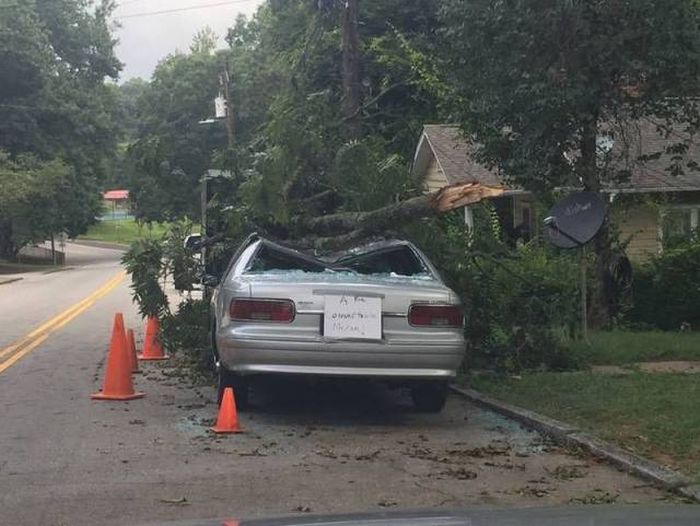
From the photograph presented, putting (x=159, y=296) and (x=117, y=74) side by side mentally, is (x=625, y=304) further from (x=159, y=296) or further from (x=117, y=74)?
(x=117, y=74)

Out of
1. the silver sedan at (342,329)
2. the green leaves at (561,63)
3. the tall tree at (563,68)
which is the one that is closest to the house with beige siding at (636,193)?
the tall tree at (563,68)

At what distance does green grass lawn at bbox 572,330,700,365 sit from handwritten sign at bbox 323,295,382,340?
3.90m

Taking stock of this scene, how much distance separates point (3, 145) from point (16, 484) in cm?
4830

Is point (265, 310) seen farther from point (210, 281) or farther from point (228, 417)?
point (210, 281)

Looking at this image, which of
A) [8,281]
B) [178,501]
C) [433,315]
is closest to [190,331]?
[433,315]

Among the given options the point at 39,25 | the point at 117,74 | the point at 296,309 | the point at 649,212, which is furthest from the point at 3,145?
the point at 296,309

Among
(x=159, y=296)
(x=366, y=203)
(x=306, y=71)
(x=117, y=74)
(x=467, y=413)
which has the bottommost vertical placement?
(x=467, y=413)

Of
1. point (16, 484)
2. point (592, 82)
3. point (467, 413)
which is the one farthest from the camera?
point (592, 82)

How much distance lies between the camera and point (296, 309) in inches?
296

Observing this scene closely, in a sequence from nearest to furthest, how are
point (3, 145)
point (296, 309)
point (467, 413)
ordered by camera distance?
point (296, 309) → point (467, 413) → point (3, 145)

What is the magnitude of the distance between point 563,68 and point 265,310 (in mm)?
5745

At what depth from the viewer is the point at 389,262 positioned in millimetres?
8672

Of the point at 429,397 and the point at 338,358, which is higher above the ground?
the point at 338,358

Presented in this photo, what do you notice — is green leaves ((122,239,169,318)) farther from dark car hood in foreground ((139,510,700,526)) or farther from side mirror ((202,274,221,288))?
dark car hood in foreground ((139,510,700,526))
